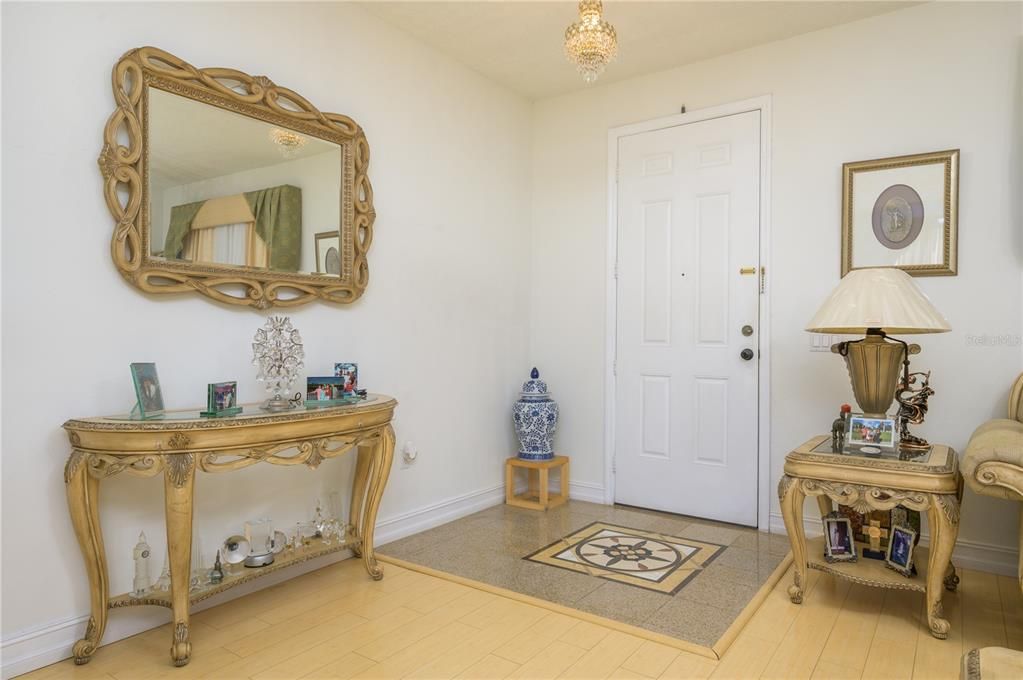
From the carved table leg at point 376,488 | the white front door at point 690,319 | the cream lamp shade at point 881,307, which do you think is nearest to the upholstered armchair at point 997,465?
the cream lamp shade at point 881,307

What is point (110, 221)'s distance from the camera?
2.28 metres

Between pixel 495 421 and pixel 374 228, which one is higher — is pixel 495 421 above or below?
below

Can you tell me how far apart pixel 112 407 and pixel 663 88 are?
3.39 metres

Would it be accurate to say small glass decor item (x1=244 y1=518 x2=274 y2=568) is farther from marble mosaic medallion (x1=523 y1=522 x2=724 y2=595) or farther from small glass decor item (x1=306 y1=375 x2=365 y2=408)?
marble mosaic medallion (x1=523 y1=522 x2=724 y2=595)

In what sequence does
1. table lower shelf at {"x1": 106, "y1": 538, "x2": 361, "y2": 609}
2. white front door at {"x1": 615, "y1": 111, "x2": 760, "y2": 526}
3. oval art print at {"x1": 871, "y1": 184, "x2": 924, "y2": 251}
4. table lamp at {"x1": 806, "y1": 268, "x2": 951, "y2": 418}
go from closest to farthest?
table lower shelf at {"x1": 106, "y1": 538, "x2": 361, "y2": 609} < table lamp at {"x1": 806, "y1": 268, "x2": 951, "y2": 418} < oval art print at {"x1": 871, "y1": 184, "x2": 924, "y2": 251} < white front door at {"x1": 615, "y1": 111, "x2": 760, "y2": 526}

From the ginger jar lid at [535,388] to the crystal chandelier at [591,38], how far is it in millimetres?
2160

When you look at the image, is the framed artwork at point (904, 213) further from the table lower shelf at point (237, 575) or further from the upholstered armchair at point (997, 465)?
the table lower shelf at point (237, 575)

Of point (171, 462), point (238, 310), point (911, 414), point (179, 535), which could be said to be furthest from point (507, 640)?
point (911, 414)

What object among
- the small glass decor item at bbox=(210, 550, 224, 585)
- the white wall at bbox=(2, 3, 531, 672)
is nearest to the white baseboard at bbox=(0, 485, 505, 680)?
the white wall at bbox=(2, 3, 531, 672)

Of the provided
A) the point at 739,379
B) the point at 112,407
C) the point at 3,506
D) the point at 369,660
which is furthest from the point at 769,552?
the point at 3,506

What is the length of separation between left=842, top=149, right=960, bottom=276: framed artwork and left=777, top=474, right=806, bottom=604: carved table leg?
136 cm

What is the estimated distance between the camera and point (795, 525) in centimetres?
258

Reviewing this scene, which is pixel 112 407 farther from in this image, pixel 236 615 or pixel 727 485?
pixel 727 485

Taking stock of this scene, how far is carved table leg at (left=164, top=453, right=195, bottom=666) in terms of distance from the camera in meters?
2.07
